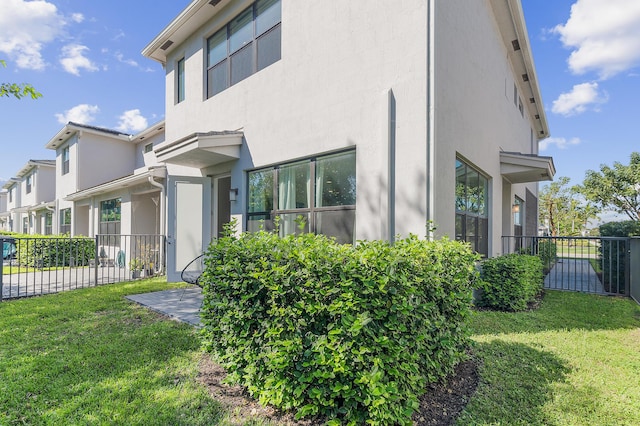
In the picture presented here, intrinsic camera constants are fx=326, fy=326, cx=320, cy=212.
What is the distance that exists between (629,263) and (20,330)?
1234 cm

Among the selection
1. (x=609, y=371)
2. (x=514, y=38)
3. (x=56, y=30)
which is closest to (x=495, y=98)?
(x=514, y=38)

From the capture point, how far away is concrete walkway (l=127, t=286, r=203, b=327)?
228 inches

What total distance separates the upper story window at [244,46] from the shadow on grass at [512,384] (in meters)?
6.93

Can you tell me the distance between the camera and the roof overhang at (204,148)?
23.8 ft

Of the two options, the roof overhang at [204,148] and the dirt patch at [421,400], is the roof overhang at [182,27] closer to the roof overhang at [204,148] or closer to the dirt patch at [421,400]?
the roof overhang at [204,148]

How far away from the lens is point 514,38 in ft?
29.9

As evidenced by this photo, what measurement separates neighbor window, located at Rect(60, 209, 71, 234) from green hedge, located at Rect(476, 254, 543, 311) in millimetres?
21703

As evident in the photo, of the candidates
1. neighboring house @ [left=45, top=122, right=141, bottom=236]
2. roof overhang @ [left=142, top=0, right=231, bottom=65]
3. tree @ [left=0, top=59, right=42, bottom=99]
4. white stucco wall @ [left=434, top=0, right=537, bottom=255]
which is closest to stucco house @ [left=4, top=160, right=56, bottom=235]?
neighboring house @ [left=45, top=122, right=141, bottom=236]

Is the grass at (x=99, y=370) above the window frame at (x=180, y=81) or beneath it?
beneath

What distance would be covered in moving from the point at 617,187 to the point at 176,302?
29.2m

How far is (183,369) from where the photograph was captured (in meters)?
3.72

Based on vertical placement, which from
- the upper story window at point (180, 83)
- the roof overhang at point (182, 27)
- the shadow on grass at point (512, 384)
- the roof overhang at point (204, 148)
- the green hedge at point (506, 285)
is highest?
the roof overhang at point (182, 27)

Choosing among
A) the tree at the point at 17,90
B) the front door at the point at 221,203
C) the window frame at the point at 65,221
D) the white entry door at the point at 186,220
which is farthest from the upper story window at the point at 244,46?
the window frame at the point at 65,221

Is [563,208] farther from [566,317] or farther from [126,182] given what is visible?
[126,182]
